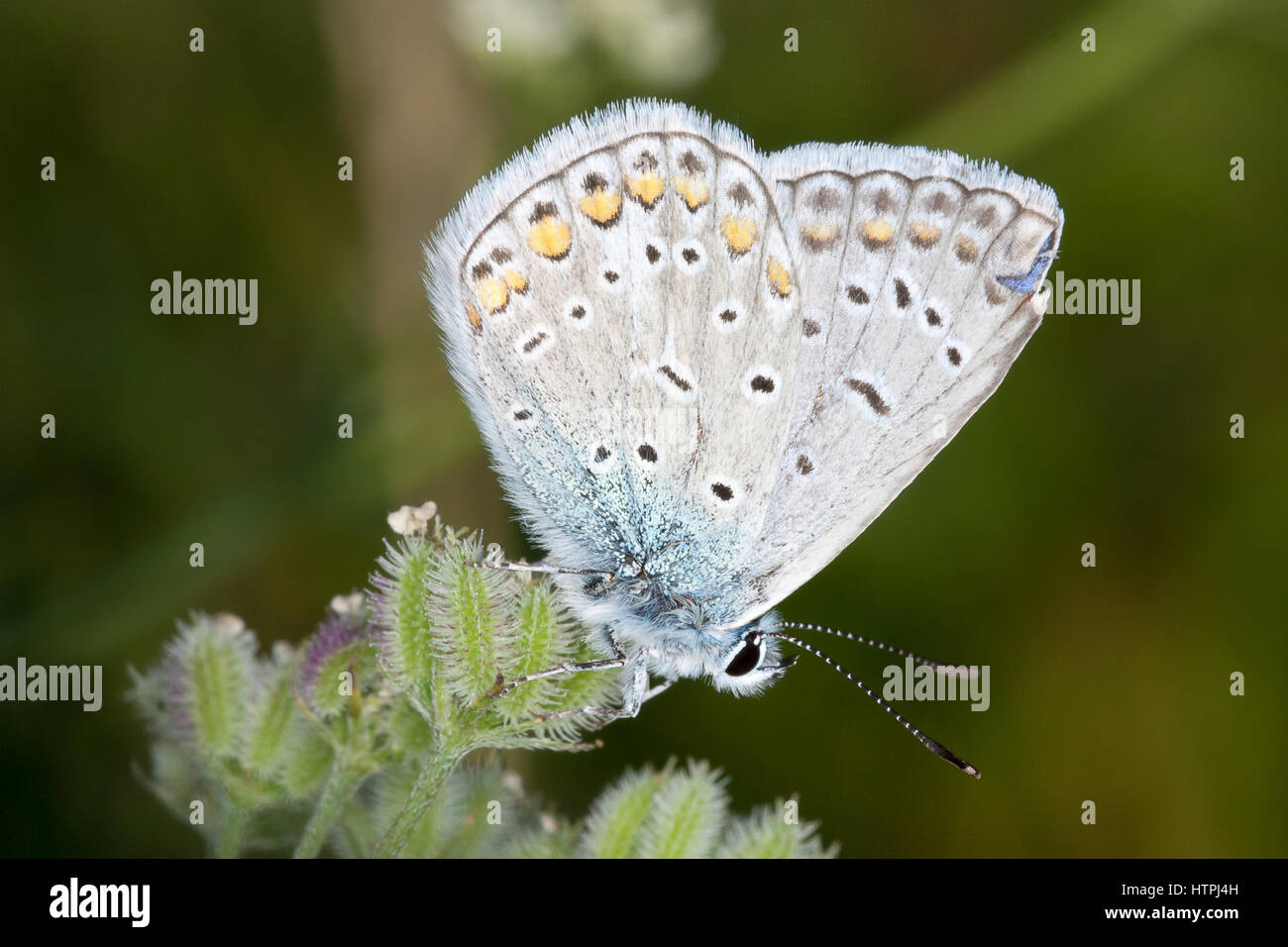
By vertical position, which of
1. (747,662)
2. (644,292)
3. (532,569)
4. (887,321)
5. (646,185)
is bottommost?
(747,662)

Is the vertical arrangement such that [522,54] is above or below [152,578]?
above

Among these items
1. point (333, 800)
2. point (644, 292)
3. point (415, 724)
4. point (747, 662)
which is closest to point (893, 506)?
point (747, 662)

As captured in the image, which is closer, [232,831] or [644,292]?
[232,831]

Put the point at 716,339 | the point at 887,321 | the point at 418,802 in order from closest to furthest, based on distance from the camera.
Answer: the point at 418,802
the point at 887,321
the point at 716,339

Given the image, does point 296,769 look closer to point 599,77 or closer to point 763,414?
point 763,414

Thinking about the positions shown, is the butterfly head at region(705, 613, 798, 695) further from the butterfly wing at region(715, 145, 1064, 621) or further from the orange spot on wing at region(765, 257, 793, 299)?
the orange spot on wing at region(765, 257, 793, 299)

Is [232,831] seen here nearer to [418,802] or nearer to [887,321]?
[418,802]

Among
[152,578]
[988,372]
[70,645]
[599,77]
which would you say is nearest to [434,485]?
[152,578]
